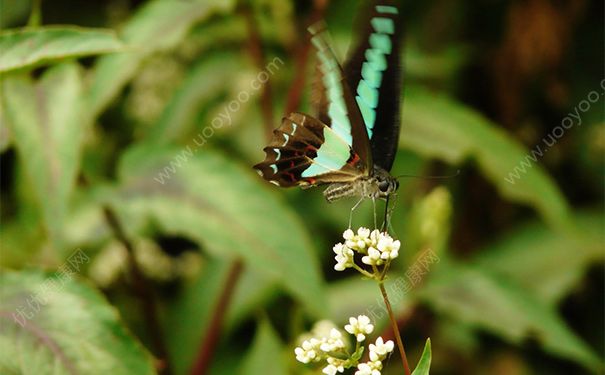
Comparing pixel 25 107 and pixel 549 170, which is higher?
pixel 25 107

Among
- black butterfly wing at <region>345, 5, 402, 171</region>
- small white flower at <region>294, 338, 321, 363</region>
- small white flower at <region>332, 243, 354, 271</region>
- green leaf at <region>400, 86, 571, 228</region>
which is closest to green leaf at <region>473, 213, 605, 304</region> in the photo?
green leaf at <region>400, 86, 571, 228</region>

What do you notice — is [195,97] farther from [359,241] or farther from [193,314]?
[359,241]

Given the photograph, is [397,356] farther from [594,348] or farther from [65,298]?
[65,298]

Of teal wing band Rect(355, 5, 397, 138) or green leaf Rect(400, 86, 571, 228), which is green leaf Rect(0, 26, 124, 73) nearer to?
teal wing band Rect(355, 5, 397, 138)

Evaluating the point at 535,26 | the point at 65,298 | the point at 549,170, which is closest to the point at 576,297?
the point at 549,170

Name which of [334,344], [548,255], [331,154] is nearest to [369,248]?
[334,344]

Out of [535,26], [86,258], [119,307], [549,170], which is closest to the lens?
[86,258]

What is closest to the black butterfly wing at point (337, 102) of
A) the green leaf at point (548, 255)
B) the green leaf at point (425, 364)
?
the green leaf at point (425, 364)

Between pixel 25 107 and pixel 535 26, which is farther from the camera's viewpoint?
pixel 535 26
